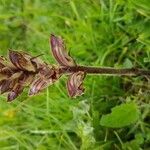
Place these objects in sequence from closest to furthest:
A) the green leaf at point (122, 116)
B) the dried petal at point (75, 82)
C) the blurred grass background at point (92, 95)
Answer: the dried petal at point (75, 82)
the green leaf at point (122, 116)
the blurred grass background at point (92, 95)

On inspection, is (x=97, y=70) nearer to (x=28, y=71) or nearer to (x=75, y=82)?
(x=75, y=82)

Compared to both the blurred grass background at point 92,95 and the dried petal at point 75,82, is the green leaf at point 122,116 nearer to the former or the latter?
the blurred grass background at point 92,95

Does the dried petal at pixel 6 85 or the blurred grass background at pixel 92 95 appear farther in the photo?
the blurred grass background at pixel 92 95

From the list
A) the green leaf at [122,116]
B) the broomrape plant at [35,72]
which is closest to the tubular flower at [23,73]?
the broomrape plant at [35,72]

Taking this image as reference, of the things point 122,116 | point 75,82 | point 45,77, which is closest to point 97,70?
point 75,82

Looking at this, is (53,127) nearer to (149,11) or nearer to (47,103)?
(47,103)
